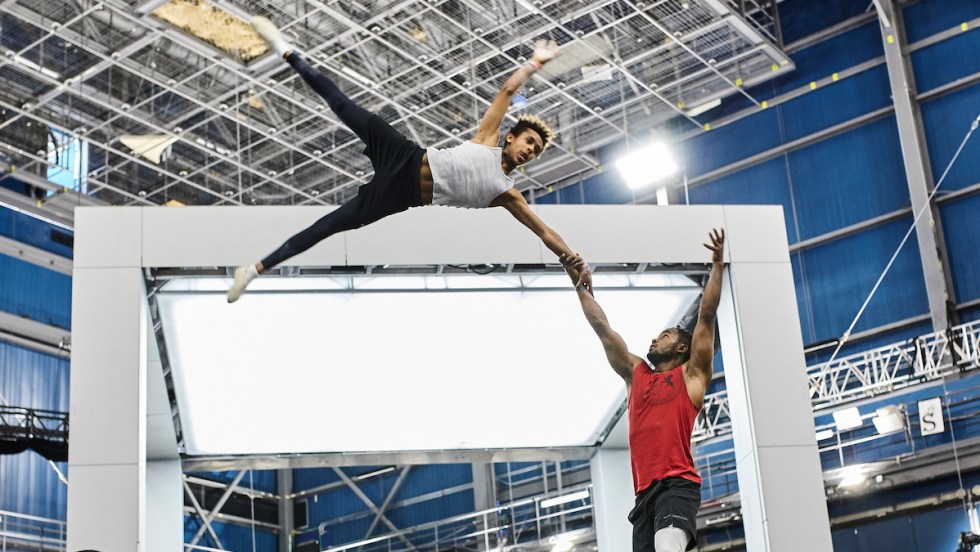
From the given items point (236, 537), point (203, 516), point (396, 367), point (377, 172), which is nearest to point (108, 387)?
point (396, 367)

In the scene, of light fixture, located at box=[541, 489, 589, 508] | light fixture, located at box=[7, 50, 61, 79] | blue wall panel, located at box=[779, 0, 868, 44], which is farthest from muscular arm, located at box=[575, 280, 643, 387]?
blue wall panel, located at box=[779, 0, 868, 44]

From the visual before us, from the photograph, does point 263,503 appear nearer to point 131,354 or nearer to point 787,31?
point 787,31

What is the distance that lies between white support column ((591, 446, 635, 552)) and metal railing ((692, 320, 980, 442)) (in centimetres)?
502

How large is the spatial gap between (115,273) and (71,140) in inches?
500

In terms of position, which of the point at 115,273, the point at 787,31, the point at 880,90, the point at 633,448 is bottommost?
the point at 633,448

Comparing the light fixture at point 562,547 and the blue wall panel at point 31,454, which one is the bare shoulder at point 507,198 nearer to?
the light fixture at point 562,547

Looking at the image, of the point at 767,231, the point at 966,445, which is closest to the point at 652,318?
the point at 767,231

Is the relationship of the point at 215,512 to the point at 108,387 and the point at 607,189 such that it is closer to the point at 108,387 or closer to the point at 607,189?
the point at 607,189

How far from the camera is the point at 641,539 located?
6.50m

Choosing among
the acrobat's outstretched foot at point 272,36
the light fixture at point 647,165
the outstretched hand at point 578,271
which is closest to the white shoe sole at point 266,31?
the acrobat's outstretched foot at point 272,36

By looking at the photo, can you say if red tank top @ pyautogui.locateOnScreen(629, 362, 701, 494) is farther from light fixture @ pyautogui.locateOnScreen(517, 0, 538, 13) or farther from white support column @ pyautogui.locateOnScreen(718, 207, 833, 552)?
light fixture @ pyautogui.locateOnScreen(517, 0, 538, 13)

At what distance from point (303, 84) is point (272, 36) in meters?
15.2

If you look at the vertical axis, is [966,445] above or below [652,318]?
below

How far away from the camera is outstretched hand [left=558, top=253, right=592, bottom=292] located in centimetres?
676
